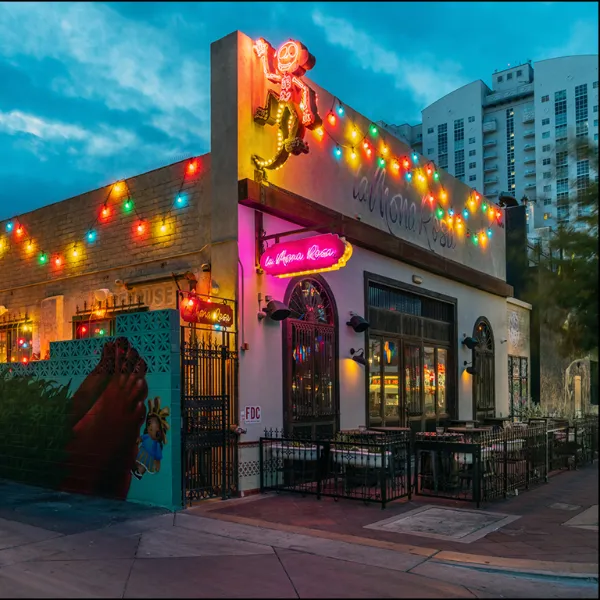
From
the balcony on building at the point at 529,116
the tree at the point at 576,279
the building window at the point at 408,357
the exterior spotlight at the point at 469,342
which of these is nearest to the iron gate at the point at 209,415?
the building window at the point at 408,357

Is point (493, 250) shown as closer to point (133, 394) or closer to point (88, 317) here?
point (88, 317)

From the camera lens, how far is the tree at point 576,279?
6348mm

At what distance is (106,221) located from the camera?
1484cm

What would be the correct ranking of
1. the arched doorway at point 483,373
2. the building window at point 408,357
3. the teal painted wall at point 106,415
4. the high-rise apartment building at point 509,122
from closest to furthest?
the teal painted wall at point 106,415 → the building window at point 408,357 → the arched doorway at point 483,373 → the high-rise apartment building at point 509,122

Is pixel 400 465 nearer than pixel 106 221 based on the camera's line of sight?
Yes

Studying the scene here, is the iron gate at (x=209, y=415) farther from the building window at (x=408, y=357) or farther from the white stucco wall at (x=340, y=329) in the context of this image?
the building window at (x=408, y=357)

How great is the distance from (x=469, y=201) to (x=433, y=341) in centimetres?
559

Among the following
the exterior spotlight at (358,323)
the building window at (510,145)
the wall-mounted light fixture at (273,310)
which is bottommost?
the exterior spotlight at (358,323)

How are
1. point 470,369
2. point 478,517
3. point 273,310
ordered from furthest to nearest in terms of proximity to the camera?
point 470,369, point 273,310, point 478,517

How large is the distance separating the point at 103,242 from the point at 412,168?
8.55 metres

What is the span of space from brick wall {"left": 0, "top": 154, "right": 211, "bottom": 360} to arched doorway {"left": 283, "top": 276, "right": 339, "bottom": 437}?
219 centimetres

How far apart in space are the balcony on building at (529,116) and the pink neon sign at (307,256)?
9852cm

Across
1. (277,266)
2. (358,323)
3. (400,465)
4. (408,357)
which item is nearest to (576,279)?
(400,465)

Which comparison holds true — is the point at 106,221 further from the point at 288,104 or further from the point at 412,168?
the point at 412,168
